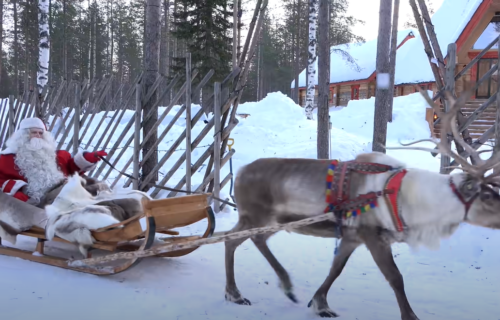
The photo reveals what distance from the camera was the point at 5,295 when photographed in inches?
141

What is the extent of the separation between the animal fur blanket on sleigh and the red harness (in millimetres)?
1720

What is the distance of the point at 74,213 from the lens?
159 inches

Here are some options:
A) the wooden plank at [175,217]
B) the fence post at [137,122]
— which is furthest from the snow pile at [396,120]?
the wooden plank at [175,217]

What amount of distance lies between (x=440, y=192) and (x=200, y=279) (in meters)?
2.30

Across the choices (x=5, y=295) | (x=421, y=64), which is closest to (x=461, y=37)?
(x=421, y=64)

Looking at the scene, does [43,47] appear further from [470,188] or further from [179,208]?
[470,188]

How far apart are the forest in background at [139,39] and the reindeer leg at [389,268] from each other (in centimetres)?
1348

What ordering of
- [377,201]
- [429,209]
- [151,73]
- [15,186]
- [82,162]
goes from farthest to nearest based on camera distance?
[151,73] → [82,162] → [15,186] → [377,201] → [429,209]

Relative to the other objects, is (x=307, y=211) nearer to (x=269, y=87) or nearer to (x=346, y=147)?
(x=346, y=147)

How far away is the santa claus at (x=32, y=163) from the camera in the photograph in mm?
4777

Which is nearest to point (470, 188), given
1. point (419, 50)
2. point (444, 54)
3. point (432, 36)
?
point (432, 36)

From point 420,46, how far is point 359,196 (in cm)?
2261

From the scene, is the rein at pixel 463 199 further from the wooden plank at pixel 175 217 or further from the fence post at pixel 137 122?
the fence post at pixel 137 122

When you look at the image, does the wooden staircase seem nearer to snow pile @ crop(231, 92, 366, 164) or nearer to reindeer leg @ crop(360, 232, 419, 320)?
snow pile @ crop(231, 92, 366, 164)
